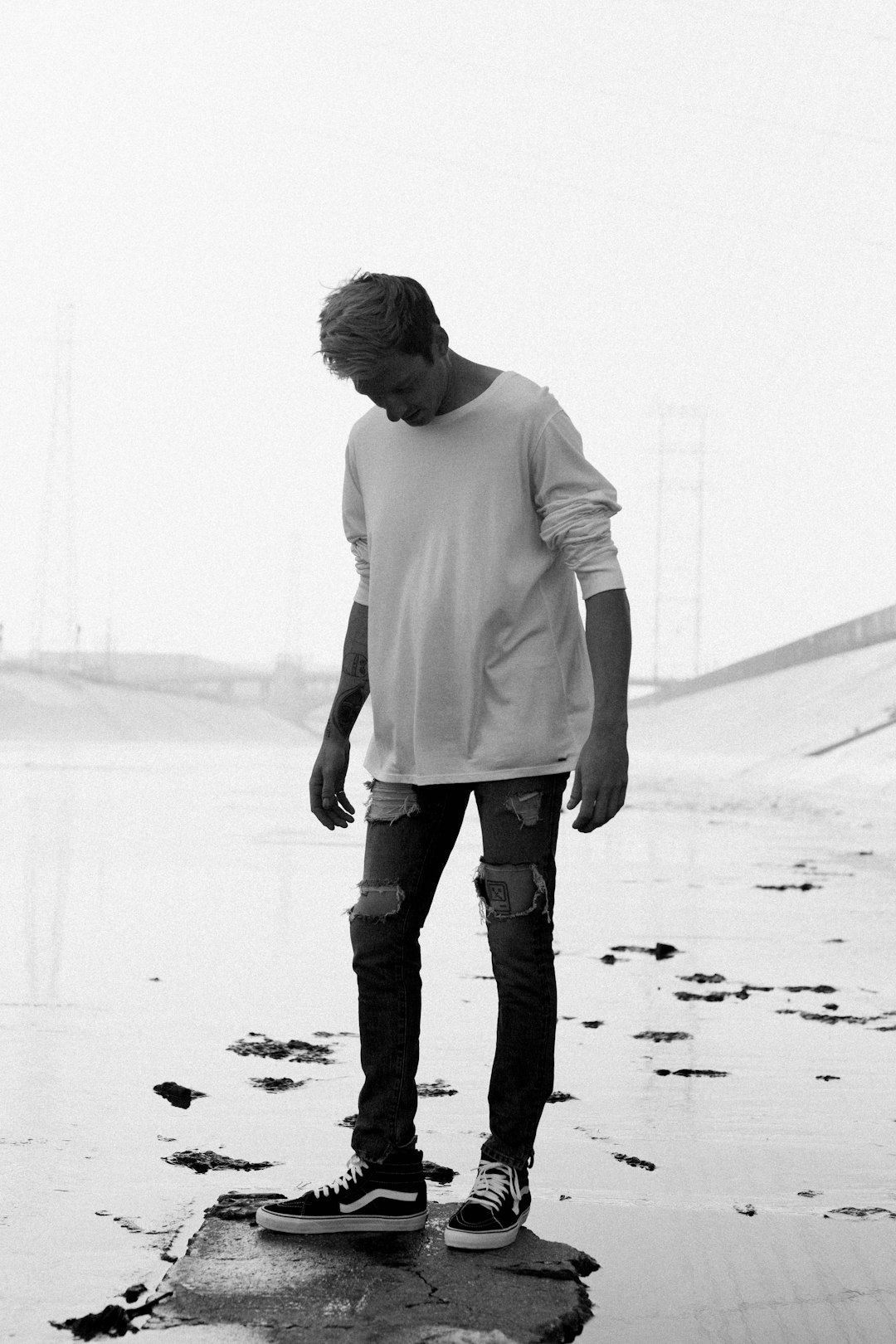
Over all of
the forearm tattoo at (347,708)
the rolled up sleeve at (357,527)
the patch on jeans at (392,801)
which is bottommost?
the patch on jeans at (392,801)

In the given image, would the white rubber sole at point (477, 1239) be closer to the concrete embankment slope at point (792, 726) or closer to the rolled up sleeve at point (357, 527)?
the rolled up sleeve at point (357, 527)

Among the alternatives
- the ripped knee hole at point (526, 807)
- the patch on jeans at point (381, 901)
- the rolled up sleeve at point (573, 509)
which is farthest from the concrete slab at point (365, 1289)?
the rolled up sleeve at point (573, 509)

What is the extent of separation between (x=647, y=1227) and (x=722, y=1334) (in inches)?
18.5

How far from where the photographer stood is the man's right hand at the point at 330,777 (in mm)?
3287

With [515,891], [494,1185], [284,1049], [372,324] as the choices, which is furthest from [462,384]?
[284,1049]

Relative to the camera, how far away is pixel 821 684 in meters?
35.6

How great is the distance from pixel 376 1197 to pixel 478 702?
0.90 m

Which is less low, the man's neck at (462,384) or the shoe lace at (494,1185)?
the man's neck at (462,384)

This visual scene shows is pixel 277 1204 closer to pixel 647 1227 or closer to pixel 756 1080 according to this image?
pixel 647 1227

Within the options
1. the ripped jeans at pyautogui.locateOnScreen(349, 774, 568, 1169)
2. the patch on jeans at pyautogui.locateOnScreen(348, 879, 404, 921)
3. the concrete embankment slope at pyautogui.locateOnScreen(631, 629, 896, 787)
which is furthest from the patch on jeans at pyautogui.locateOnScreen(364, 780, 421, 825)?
the concrete embankment slope at pyautogui.locateOnScreen(631, 629, 896, 787)

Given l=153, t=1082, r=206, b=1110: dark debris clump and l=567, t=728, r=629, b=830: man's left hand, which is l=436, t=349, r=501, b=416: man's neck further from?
l=153, t=1082, r=206, b=1110: dark debris clump

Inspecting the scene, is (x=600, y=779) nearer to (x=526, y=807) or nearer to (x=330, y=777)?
(x=526, y=807)

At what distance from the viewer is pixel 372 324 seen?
2801mm

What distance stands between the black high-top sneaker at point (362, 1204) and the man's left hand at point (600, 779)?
0.72 m
